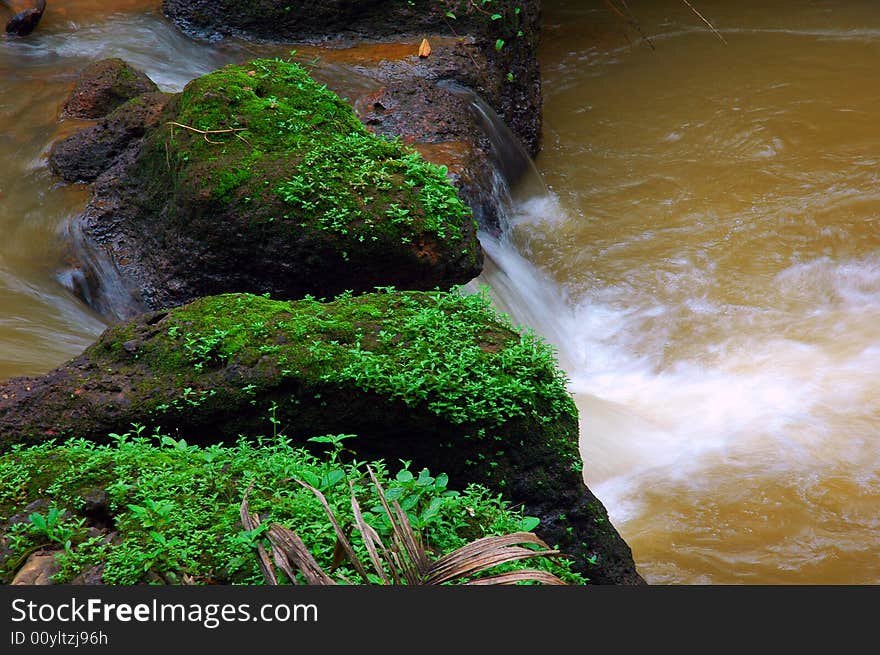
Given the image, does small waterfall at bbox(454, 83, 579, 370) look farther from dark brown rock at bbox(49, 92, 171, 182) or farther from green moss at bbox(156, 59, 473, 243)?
dark brown rock at bbox(49, 92, 171, 182)

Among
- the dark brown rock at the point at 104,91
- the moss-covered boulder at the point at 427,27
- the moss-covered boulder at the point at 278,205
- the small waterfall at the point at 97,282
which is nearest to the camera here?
the moss-covered boulder at the point at 278,205

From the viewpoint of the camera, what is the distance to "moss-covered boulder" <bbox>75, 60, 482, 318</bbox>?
17.4ft

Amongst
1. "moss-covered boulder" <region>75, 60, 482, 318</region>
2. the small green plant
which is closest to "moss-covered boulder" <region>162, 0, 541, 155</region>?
"moss-covered boulder" <region>75, 60, 482, 318</region>

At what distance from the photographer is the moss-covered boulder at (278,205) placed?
5.32m

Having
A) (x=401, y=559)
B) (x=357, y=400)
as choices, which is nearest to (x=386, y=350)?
(x=357, y=400)

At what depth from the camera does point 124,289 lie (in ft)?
20.7

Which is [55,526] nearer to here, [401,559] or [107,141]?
[401,559]

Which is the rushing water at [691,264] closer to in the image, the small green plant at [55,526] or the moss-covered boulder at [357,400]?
the moss-covered boulder at [357,400]

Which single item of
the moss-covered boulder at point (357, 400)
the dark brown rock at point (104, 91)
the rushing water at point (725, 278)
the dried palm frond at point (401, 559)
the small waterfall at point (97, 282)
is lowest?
the rushing water at point (725, 278)

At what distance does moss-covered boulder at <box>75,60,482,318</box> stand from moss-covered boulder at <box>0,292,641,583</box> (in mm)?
1044

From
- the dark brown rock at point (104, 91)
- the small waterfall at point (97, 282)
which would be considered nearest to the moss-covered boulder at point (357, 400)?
the small waterfall at point (97, 282)

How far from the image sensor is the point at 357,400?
4047 millimetres

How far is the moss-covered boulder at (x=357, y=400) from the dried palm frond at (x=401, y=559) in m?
1.05

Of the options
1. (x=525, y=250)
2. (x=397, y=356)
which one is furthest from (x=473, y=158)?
(x=397, y=356)
